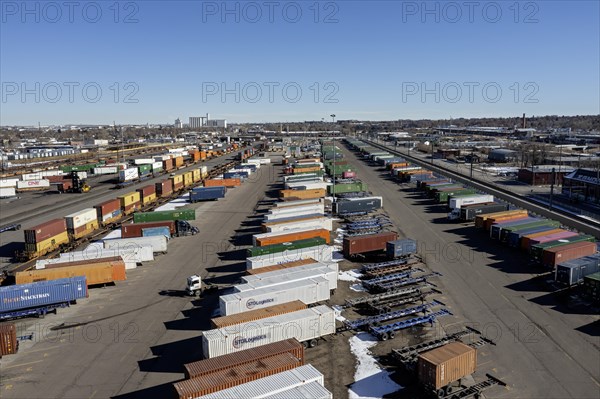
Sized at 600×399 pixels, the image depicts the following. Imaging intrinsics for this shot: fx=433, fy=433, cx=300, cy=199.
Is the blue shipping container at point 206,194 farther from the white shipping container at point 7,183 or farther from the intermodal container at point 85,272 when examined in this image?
the white shipping container at point 7,183

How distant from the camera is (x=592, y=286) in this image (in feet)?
98.2

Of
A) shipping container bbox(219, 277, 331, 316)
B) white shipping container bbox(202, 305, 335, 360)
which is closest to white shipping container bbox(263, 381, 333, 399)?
white shipping container bbox(202, 305, 335, 360)

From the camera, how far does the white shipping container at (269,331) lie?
22.6 m

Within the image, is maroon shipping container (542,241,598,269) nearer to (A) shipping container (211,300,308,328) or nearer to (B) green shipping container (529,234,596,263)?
(B) green shipping container (529,234,596,263)

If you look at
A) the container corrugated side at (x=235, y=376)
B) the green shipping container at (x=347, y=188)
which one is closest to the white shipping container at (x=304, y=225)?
the green shipping container at (x=347, y=188)

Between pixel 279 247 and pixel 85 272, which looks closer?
pixel 85 272

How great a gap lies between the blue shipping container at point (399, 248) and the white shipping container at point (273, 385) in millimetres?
22836

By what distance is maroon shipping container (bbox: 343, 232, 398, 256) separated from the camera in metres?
41.0

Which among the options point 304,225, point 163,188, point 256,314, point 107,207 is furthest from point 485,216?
point 163,188

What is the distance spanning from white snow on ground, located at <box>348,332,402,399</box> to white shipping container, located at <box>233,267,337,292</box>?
6.03m

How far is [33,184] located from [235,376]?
88.0 metres

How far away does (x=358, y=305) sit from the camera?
31.2m

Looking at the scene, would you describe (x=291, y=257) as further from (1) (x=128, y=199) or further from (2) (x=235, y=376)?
(1) (x=128, y=199)

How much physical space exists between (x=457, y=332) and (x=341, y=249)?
19.1 meters
